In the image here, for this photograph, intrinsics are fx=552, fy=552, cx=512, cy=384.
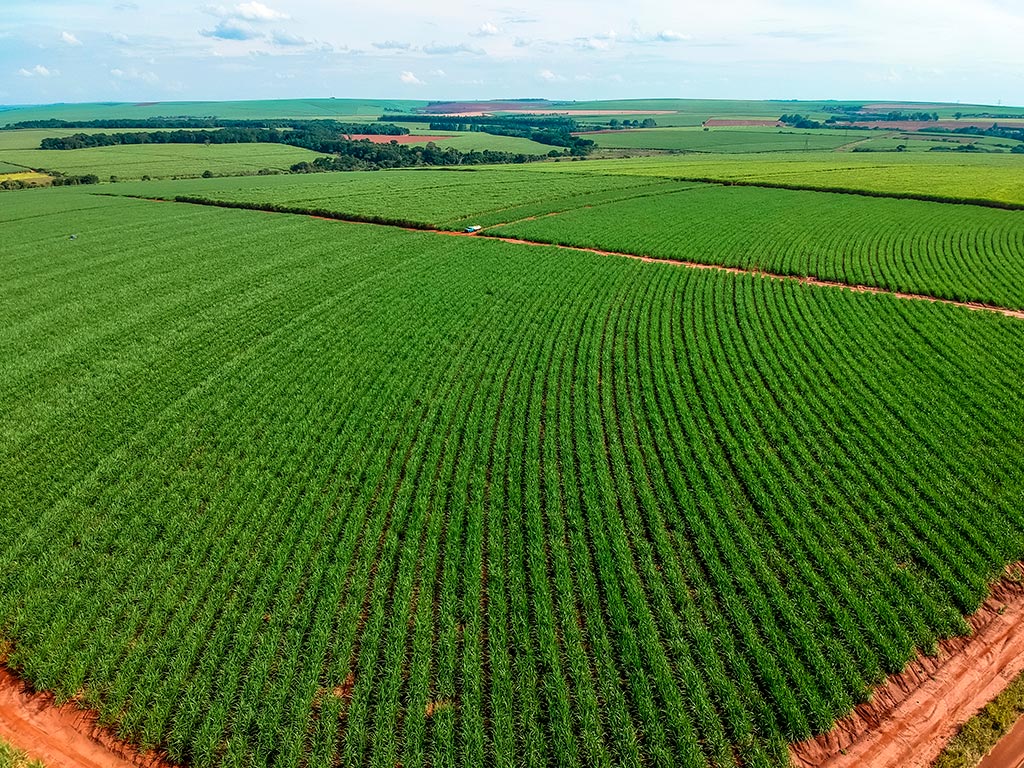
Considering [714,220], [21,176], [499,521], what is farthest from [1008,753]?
[21,176]

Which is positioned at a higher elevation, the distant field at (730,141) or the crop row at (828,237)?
the distant field at (730,141)

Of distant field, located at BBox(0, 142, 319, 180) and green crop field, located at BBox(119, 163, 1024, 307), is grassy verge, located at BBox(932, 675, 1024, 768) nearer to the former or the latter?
green crop field, located at BBox(119, 163, 1024, 307)

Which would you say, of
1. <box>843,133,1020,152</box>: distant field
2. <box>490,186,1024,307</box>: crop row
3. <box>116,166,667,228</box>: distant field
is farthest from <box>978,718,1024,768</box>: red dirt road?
<box>843,133,1020,152</box>: distant field

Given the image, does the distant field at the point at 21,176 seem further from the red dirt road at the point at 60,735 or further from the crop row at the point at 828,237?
the red dirt road at the point at 60,735

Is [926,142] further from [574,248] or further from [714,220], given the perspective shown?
[574,248]

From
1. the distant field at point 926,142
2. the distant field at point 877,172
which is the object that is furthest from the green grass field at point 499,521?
the distant field at point 926,142
